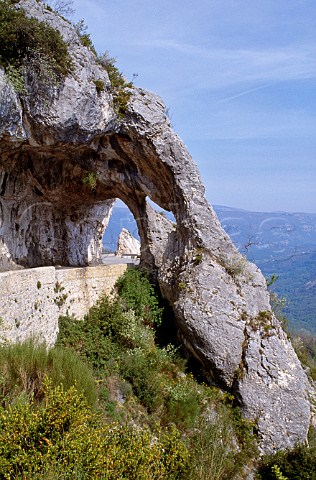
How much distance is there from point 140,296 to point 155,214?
17.0ft

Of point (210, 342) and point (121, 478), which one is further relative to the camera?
point (210, 342)

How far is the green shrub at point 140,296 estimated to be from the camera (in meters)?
15.9

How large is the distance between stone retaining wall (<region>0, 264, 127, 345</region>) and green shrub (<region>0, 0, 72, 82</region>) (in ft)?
20.6

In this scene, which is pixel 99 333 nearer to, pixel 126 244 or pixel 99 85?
pixel 99 85

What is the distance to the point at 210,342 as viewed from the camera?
14.2 m

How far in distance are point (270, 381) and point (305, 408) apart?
150 cm

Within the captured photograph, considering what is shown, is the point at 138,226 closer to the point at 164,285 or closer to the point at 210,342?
the point at 164,285

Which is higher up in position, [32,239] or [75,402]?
[32,239]

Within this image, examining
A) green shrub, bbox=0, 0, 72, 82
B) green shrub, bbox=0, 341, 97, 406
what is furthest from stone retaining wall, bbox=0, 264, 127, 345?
green shrub, bbox=0, 0, 72, 82

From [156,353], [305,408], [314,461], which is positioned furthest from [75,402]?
[305,408]

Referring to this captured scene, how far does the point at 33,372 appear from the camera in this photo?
8.96m

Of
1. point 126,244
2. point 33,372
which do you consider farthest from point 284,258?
point 33,372

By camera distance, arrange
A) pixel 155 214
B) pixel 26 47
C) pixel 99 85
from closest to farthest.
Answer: pixel 26 47, pixel 99 85, pixel 155 214

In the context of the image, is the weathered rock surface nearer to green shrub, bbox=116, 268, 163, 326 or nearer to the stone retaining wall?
green shrub, bbox=116, 268, 163, 326
